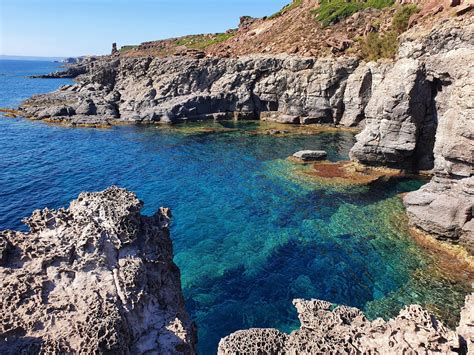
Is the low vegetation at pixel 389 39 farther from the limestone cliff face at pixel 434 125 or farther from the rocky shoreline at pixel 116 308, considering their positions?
the rocky shoreline at pixel 116 308

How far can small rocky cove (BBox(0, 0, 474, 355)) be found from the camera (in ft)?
33.5

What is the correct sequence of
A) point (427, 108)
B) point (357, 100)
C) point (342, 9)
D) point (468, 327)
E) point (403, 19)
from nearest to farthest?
point (468, 327)
point (427, 108)
point (403, 19)
point (357, 100)
point (342, 9)

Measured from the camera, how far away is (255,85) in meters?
67.8

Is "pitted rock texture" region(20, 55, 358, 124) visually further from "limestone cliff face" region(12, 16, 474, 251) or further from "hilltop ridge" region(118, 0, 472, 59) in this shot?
"hilltop ridge" region(118, 0, 472, 59)

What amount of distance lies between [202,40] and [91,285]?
349 ft

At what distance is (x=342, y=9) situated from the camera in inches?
2923

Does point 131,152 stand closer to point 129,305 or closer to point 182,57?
point 182,57

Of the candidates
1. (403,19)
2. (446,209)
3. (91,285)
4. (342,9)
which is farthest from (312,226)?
(342,9)

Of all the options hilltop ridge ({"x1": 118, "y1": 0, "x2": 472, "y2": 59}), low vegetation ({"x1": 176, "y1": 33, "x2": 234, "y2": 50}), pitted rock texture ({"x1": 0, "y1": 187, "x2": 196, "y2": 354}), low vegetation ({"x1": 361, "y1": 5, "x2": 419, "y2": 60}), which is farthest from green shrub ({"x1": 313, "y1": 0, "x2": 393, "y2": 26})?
pitted rock texture ({"x1": 0, "y1": 187, "x2": 196, "y2": 354})

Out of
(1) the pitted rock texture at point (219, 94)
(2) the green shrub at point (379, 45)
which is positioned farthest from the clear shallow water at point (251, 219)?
(2) the green shrub at point (379, 45)

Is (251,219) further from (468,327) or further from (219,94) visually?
(219,94)

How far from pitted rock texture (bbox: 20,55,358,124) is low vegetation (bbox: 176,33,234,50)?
23197mm

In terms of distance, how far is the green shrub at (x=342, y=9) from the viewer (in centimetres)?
7256

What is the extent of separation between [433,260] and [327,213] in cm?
910
